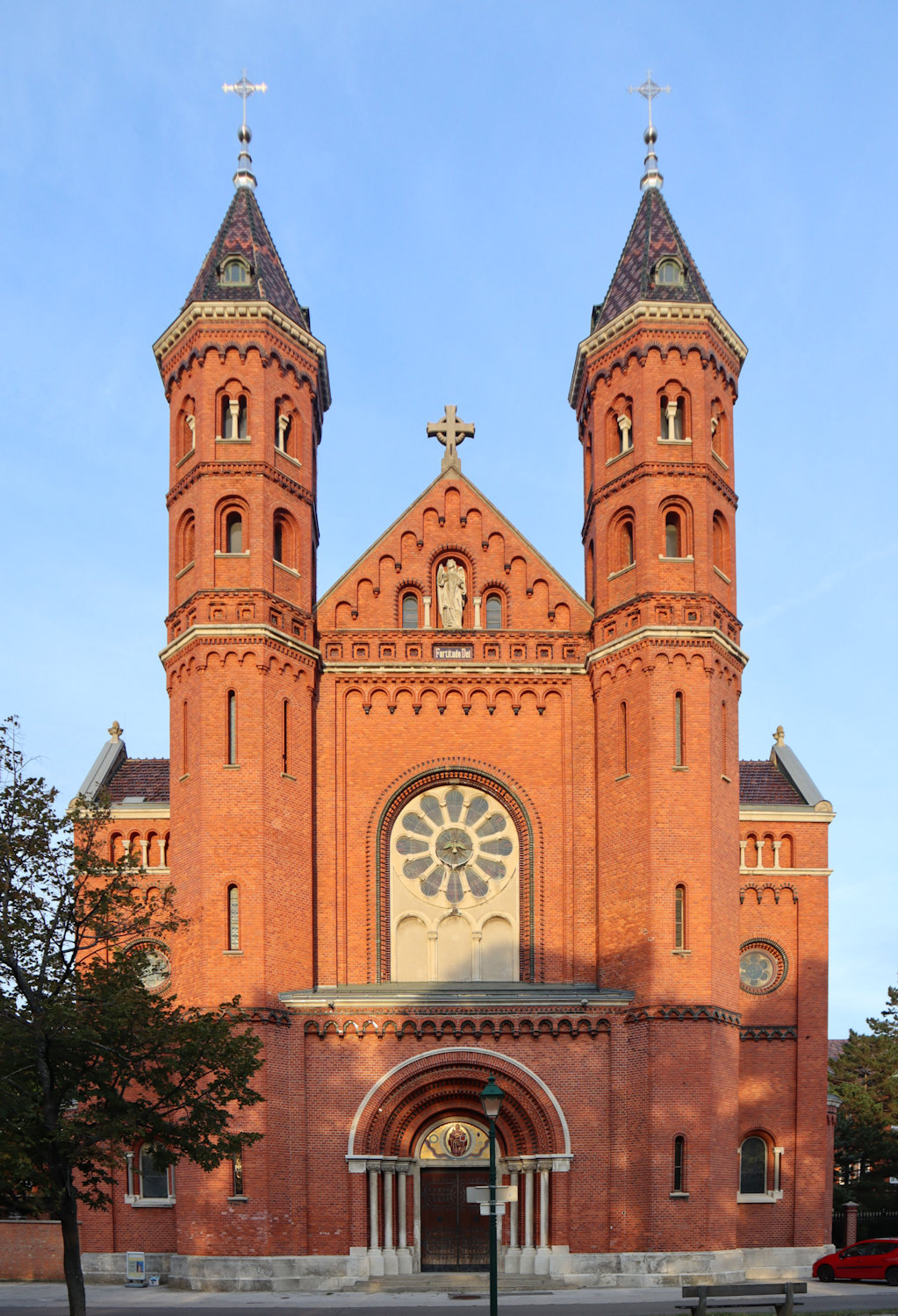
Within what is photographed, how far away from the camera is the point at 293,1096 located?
33.6m

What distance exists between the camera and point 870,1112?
154 ft

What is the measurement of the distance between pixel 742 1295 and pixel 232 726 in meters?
16.5

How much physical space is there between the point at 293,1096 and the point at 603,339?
770 inches

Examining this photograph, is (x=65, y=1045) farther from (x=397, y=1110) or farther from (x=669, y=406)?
(x=669, y=406)

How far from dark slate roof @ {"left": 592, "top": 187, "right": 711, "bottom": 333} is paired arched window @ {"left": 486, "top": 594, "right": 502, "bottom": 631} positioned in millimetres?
7234

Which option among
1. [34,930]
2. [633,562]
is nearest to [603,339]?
[633,562]

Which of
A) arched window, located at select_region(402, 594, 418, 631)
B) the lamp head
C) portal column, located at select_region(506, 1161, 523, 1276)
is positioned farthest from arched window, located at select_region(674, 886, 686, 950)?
the lamp head

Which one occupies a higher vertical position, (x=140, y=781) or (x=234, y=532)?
(x=234, y=532)

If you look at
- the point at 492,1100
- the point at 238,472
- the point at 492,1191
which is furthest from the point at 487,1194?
the point at 238,472

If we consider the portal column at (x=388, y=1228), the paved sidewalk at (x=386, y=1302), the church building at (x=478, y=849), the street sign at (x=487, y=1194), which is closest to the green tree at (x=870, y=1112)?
the church building at (x=478, y=849)

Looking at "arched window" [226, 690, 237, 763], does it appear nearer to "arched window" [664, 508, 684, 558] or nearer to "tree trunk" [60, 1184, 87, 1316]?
"arched window" [664, 508, 684, 558]

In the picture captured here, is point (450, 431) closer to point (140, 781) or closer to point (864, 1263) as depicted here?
point (140, 781)

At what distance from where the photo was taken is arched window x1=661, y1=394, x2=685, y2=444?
37719 millimetres

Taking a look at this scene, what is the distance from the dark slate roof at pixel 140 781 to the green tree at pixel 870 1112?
2294 centimetres
